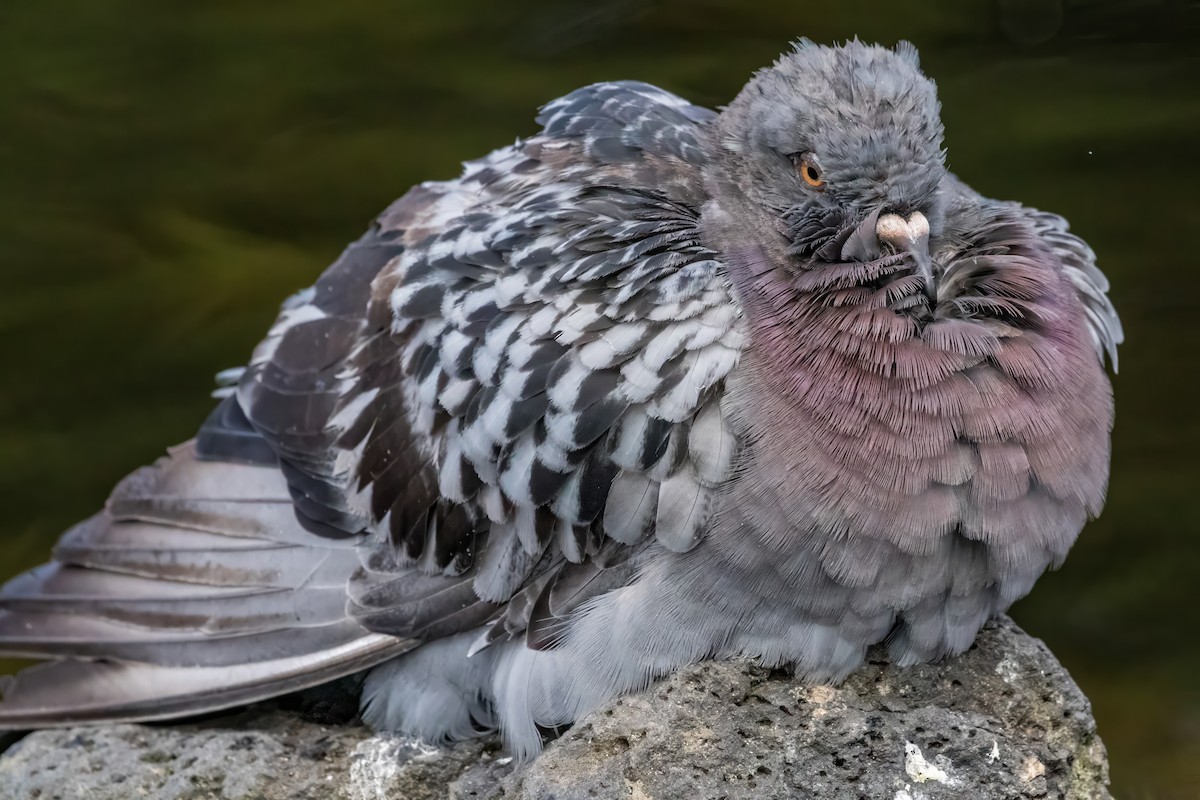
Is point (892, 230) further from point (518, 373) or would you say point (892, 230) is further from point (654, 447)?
point (518, 373)

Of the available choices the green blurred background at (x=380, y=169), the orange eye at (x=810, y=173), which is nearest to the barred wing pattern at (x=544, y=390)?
the orange eye at (x=810, y=173)

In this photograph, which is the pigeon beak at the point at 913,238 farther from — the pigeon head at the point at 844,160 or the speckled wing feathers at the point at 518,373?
the speckled wing feathers at the point at 518,373

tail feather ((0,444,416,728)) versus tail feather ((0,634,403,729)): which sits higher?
tail feather ((0,444,416,728))

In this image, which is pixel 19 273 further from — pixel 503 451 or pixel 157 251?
pixel 503 451

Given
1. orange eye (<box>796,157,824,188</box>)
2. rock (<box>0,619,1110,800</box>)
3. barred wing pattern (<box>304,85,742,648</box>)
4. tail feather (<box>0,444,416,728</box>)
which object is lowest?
rock (<box>0,619,1110,800</box>)

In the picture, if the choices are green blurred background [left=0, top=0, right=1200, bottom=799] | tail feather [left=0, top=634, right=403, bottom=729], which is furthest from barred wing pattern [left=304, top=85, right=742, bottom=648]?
green blurred background [left=0, top=0, right=1200, bottom=799]

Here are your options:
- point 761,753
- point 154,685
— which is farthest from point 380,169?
point 761,753

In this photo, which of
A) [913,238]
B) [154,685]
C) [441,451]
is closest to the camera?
[913,238]

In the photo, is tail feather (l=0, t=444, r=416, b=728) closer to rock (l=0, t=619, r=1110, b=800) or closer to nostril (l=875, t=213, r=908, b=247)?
rock (l=0, t=619, r=1110, b=800)

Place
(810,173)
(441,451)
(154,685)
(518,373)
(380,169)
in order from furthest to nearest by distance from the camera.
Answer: (380,169), (154,685), (441,451), (518,373), (810,173)
